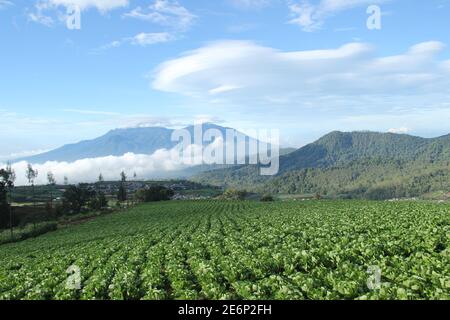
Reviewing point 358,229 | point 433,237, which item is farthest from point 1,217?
point 433,237

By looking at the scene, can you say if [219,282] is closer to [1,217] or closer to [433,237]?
[433,237]

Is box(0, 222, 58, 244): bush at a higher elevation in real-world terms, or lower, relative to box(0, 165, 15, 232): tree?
lower

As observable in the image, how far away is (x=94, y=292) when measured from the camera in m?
15.2

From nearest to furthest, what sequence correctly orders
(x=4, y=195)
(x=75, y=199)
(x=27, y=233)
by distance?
(x=27, y=233), (x=4, y=195), (x=75, y=199)

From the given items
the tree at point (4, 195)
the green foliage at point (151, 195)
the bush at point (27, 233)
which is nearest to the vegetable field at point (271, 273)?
the bush at point (27, 233)

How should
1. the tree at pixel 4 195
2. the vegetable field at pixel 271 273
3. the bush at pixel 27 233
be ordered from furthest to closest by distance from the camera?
the tree at pixel 4 195 < the bush at pixel 27 233 < the vegetable field at pixel 271 273

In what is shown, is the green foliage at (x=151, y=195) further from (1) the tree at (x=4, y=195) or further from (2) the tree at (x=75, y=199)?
(1) the tree at (x=4, y=195)

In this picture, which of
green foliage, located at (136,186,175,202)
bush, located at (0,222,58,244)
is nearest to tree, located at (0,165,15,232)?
bush, located at (0,222,58,244)

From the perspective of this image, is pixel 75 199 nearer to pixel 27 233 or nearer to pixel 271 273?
pixel 27 233

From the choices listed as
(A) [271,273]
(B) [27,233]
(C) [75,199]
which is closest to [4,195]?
(B) [27,233]

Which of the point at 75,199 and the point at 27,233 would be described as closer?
the point at 27,233

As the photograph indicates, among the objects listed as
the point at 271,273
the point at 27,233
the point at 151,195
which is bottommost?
the point at 27,233

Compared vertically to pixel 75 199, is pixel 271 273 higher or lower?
higher

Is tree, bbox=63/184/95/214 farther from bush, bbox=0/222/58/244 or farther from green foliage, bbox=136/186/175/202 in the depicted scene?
bush, bbox=0/222/58/244
